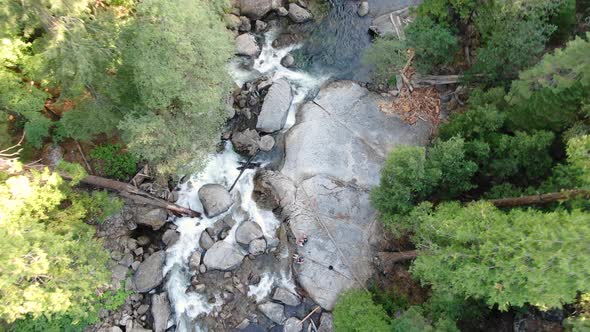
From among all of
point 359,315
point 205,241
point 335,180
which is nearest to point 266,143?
point 335,180

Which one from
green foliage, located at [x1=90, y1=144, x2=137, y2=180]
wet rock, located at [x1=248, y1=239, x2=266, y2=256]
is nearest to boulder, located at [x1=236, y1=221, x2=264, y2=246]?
wet rock, located at [x1=248, y1=239, x2=266, y2=256]

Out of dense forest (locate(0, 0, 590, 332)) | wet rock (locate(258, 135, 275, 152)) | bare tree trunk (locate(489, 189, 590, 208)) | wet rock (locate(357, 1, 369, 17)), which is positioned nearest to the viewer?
dense forest (locate(0, 0, 590, 332))

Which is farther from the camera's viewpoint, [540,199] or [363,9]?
[363,9]

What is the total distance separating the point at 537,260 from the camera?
9.95 metres

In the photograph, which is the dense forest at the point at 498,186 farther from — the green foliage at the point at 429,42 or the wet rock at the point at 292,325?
the wet rock at the point at 292,325

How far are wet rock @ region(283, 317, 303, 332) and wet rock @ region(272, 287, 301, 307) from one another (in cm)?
72

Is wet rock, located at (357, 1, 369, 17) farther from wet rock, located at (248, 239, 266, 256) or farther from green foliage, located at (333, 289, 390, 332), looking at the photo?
green foliage, located at (333, 289, 390, 332)

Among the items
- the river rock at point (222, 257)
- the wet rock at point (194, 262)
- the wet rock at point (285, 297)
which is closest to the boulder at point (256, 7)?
the river rock at point (222, 257)

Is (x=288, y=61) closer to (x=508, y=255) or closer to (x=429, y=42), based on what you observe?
(x=429, y=42)

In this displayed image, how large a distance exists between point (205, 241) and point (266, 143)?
5.99m

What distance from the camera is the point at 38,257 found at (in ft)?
36.8

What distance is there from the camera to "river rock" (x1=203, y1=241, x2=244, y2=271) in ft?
60.6

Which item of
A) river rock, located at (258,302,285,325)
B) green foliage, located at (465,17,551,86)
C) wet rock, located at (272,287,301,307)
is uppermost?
green foliage, located at (465,17,551,86)

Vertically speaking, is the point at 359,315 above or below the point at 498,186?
below
